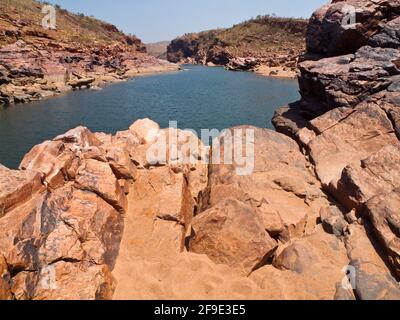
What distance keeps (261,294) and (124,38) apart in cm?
10833

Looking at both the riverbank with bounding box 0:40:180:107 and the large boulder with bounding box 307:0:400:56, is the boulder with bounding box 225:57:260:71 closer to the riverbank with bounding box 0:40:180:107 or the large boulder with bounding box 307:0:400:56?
the riverbank with bounding box 0:40:180:107

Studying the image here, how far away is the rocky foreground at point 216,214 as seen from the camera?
22.5ft

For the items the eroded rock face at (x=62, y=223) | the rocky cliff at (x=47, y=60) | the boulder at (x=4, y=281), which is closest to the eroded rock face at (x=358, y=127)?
the eroded rock face at (x=62, y=223)

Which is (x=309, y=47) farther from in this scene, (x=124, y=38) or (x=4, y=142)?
(x=124, y=38)

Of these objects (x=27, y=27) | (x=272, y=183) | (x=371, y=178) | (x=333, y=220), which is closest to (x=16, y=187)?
(x=272, y=183)

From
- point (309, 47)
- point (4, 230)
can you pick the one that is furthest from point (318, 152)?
point (4, 230)

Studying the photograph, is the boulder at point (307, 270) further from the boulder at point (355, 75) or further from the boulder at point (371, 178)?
the boulder at point (355, 75)

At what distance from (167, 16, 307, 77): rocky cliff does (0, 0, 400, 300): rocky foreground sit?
69.3 metres

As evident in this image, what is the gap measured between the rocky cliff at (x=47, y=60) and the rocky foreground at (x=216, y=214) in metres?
32.5

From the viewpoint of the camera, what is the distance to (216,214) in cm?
787

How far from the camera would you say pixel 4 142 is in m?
22.1

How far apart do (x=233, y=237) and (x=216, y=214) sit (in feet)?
2.09

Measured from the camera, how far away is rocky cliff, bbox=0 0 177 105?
4278 cm
